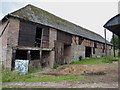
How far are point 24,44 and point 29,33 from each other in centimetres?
131

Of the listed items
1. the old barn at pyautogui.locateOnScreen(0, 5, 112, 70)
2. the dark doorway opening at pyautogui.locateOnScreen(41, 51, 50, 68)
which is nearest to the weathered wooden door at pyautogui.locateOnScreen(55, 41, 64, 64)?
the old barn at pyautogui.locateOnScreen(0, 5, 112, 70)

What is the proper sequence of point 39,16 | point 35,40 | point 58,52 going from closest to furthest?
point 35,40, point 39,16, point 58,52

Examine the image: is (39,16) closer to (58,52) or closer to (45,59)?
(58,52)

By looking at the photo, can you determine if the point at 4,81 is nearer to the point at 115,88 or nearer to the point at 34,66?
the point at 34,66

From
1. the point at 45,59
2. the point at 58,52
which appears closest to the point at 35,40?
the point at 45,59

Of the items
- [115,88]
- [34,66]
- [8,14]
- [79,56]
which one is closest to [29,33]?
[8,14]

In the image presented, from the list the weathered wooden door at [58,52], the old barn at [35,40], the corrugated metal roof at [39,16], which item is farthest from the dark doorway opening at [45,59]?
the corrugated metal roof at [39,16]

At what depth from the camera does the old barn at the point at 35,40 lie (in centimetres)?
905

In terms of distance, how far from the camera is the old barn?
905cm

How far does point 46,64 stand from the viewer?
12.3 metres

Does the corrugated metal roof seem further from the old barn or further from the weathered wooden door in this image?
the weathered wooden door

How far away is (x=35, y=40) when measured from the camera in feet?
39.3

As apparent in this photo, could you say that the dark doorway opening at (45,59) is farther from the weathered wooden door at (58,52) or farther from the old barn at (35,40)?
the weathered wooden door at (58,52)

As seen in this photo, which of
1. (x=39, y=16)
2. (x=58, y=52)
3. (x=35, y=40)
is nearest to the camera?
(x=35, y=40)
